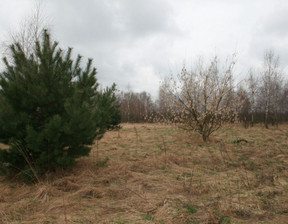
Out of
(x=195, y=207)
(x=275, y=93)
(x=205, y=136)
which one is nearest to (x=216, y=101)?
(x=205, y=136)

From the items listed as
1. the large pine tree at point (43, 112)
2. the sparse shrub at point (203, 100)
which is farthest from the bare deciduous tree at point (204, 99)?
the large pine tree at point (43, 112)

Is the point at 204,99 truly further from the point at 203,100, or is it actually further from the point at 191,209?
the point at 191,209

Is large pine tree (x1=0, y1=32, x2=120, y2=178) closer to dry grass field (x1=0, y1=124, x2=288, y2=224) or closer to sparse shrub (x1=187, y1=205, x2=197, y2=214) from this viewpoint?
dry grass field (x1=0, y1=124, x2=288, y2=224)

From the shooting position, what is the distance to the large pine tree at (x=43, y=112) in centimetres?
341

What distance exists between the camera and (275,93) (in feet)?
62.4

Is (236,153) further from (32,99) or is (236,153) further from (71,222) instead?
(32,99)

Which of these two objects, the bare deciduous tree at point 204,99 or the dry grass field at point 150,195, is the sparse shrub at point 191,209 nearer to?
the dry grass field at point 150,195

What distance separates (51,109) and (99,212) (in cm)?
219

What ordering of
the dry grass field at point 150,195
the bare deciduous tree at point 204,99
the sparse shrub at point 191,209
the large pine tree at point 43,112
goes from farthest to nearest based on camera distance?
1. the bare deciduous tree at point 204,99
2. the large pine tree at point 43,112
3. the sparse shrub at point 191,209
4. the dry grass field at point 150,195

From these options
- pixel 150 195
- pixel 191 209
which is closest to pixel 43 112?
pixel 150 195

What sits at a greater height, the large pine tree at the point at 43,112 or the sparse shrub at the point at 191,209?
the large pine tree at the point at 43,112

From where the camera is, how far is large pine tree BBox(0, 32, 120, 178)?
3406mm

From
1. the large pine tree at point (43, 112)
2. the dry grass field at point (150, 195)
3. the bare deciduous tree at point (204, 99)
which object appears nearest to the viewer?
the dry grass field at point (150, 195)

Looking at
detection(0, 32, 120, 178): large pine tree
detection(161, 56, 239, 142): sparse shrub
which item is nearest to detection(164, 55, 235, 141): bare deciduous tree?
detection(161, 56, 239, 142): sparse shrub
